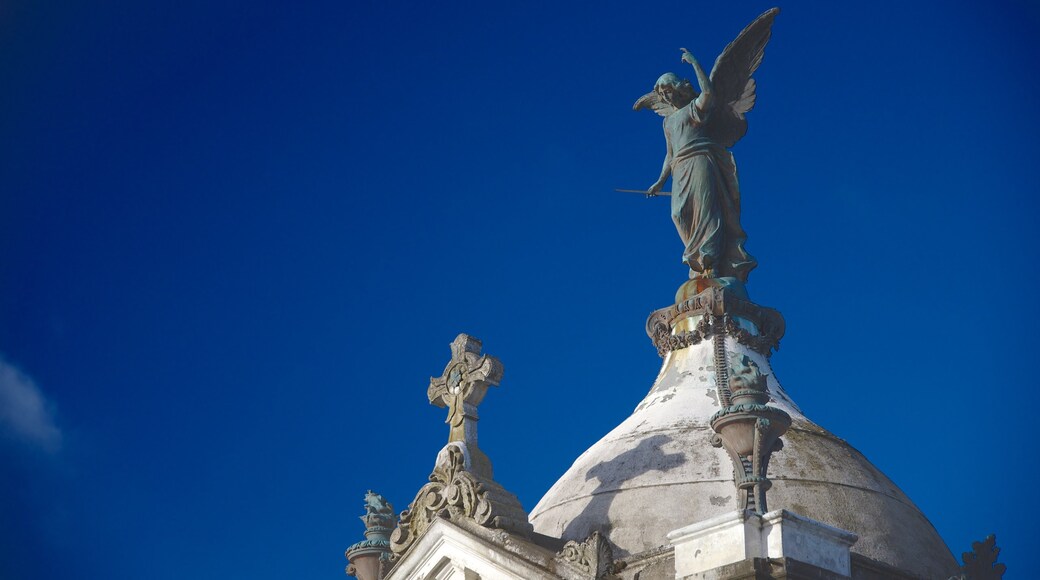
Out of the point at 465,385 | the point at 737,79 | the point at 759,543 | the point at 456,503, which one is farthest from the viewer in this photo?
the point at 737,79

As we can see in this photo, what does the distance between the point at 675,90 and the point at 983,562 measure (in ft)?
25.6

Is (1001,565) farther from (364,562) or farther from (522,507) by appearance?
(364,562)

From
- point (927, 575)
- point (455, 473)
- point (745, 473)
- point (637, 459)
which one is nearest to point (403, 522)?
point (455, 473)

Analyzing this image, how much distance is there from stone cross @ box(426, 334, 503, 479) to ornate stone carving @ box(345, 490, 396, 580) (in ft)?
4.99

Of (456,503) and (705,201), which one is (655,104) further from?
(456,503)

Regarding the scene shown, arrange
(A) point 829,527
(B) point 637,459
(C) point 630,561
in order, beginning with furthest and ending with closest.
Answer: (B) point 637,459, (C) point 630,561, (A) point 829,527

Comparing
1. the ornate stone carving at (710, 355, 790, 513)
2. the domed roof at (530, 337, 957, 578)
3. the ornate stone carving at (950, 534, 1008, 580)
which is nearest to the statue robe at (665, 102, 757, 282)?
the domed roof at (530, 337, 957, 578)

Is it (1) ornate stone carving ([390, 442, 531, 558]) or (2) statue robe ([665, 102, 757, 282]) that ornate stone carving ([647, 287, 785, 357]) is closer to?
(2) statue robe ([665, 102, 757, 282])

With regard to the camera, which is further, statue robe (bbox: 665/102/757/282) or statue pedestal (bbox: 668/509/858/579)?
statue robe (bbox: 665/102/757/282)

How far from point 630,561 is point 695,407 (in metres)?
3.50

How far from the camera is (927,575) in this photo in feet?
60.1

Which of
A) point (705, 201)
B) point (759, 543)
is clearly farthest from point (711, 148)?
point (759, 543)

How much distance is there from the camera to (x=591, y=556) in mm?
15945

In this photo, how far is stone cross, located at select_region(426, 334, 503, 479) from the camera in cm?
1877
